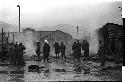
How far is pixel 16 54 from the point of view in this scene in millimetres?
12742

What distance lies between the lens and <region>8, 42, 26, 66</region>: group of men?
12.4m

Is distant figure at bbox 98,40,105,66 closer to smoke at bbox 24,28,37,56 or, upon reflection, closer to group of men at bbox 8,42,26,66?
smoke at bbox 24,28,37,56

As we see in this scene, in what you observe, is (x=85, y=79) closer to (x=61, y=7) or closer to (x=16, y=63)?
(x=61, y=7)

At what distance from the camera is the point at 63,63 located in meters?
13.5

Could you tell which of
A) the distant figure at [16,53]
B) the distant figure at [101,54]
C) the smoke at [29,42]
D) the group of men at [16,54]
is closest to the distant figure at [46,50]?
the smoke at [29,42]

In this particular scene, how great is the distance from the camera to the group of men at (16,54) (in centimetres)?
1242

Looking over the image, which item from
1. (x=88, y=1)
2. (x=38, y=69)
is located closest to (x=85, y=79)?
(x=38, y=69)

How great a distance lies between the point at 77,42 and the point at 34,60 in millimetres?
3154

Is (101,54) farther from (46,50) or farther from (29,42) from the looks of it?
(29,42)

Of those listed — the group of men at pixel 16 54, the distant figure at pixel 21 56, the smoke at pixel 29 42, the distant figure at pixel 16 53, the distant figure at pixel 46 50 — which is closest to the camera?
the distant figure at pixel 21 56

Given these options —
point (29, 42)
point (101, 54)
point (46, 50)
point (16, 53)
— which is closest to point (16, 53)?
point (16, 53)

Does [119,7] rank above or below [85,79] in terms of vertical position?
above

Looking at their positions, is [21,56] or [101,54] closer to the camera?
[21,56]

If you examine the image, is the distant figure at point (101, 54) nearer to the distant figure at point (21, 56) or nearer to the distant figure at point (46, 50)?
the distant figure at point (46, 50)
